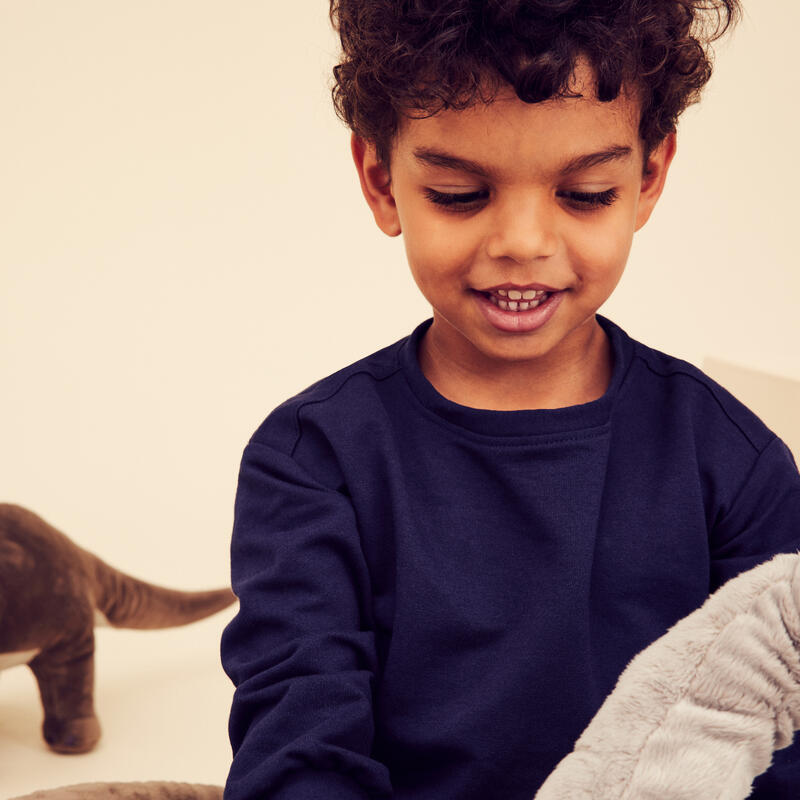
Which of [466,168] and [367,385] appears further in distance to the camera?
[367,385]

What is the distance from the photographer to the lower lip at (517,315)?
0.90m

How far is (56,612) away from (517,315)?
3.41ft

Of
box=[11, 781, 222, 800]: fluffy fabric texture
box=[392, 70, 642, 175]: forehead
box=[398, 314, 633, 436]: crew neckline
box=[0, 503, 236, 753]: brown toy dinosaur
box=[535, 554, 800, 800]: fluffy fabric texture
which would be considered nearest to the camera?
box=[535, 554, 800, 800]: fluffy fabric texture

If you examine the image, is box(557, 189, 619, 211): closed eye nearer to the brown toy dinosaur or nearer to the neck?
the neck

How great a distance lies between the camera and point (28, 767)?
168cm

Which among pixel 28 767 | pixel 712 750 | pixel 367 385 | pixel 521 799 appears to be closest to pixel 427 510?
pixel 367 385

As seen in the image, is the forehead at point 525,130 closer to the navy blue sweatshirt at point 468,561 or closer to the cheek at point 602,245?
the cheek at point 602,245

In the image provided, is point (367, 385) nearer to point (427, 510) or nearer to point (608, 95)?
point (427, 510)

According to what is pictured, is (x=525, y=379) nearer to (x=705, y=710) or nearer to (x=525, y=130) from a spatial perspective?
(x=525, y=130)

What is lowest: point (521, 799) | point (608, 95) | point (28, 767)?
point (28, 767)

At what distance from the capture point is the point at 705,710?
26.4 inches

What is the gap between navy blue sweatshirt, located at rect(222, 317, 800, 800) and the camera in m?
0.89

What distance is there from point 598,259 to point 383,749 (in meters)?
0.42

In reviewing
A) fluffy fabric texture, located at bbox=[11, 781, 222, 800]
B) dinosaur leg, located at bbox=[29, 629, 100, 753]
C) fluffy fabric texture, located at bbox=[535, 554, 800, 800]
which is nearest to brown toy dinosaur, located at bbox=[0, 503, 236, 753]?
dinosaur leg, located at bbox=[29, 629, 100, 753]
